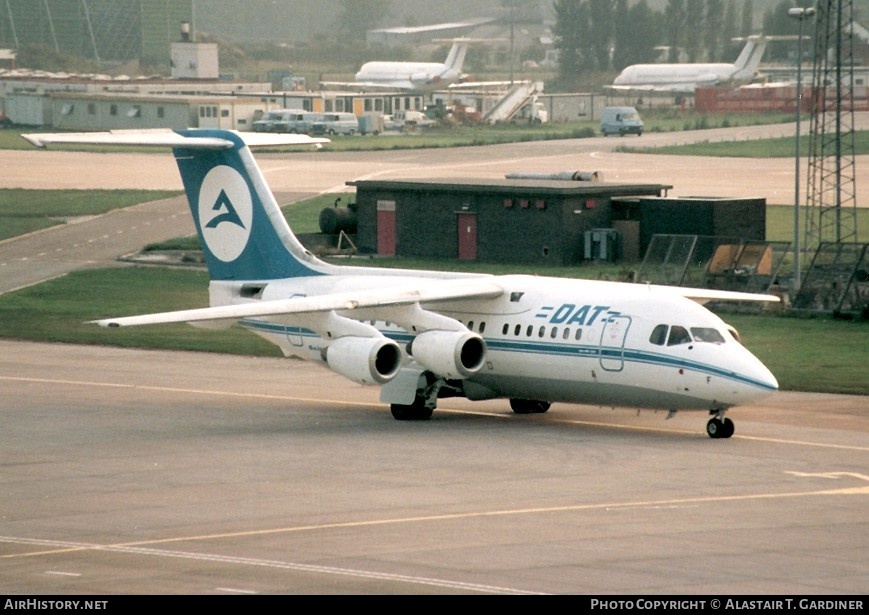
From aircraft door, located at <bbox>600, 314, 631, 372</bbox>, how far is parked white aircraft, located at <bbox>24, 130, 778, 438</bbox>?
0.07ft

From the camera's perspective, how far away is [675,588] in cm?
2358

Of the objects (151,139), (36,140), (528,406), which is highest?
(36,140)

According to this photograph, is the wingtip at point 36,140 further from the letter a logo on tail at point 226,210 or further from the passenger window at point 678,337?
the passenger window at point 678,337

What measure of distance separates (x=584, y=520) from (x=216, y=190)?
18.3m

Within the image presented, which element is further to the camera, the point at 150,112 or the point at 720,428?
the point at 150,112

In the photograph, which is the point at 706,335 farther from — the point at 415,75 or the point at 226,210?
the point at 415,75

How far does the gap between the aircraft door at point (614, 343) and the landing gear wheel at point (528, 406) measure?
4.04m

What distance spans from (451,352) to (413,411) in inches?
95.9

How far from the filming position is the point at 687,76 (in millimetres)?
172875

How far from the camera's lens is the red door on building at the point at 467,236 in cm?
7469

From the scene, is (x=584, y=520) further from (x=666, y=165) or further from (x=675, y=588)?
(x=666, y=165)

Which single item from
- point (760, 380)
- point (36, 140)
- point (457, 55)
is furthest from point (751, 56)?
point (36, 140)

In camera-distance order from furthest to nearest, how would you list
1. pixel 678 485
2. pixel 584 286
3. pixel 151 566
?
pixel 584 286 < pixel 678 485 < pixel 151 566

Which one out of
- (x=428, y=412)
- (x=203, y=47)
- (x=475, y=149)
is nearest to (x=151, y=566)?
(x=428, y=412)
